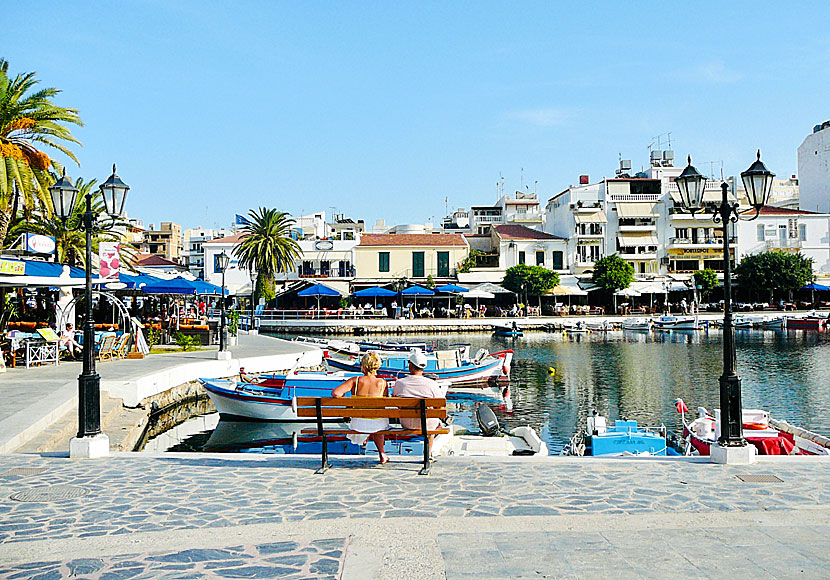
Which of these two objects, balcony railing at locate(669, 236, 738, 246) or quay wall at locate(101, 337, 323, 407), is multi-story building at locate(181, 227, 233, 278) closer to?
balcony railing at locate(669, 236, 738, 246)

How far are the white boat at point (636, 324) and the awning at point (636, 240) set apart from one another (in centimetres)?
1482

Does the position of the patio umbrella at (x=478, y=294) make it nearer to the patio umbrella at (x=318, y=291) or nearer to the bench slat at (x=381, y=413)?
the patio umbrella at (x=318, y=291)

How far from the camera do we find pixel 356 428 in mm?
9078

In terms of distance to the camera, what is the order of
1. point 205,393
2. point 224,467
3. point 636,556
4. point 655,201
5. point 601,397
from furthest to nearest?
1. point 655,201
2. point 601,397
3. point 205,393
4. point 224,467
5. point 636,556

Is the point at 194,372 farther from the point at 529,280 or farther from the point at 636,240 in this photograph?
the point at 636,240

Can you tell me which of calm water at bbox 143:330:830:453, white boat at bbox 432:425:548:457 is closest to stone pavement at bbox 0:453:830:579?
white boat at bbox 432:425:548:457

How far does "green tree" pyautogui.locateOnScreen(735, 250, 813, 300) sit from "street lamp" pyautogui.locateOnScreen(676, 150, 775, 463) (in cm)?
6310

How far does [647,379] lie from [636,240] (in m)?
46.9

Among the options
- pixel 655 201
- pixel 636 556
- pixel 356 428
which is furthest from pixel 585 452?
pixel 655 201

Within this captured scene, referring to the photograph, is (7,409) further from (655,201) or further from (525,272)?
(655,201)

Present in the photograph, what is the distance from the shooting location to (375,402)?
28.2 feet

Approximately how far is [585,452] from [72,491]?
32.4ft

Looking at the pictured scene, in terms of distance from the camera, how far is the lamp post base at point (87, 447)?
929 cm

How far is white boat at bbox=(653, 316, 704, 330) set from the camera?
58062mm
